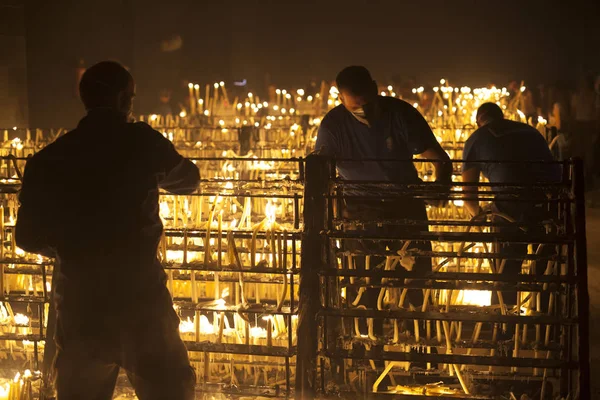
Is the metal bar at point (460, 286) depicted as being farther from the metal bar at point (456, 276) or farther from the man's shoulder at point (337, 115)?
the man's shoulder at point (337, 115)

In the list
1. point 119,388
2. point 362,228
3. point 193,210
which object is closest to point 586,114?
point 193,210

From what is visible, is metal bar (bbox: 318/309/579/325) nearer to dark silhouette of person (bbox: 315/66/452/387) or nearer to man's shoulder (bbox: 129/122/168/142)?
dark silhouette of person (bbox: 315/66/452/387)

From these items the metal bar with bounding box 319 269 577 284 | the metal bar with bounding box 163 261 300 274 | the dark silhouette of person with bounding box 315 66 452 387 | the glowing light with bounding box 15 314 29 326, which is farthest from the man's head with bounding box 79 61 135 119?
the glowing light with bounding box 15 314 29 326

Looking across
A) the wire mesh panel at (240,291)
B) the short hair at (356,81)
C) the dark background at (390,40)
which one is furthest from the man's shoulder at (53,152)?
the dark background at (390,40)

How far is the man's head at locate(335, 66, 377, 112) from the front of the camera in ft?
17.8

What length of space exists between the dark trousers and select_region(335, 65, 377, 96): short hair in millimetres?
2349

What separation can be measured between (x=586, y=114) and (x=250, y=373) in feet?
38.2

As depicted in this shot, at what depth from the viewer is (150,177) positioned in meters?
3.56

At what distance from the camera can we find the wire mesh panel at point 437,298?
4.23 metres

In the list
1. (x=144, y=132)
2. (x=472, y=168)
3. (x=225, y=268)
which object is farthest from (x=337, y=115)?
(x=144, y=132)

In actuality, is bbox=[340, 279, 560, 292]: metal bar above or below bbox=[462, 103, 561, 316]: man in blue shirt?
below

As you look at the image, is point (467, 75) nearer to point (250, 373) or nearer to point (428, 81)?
point (428, 81)

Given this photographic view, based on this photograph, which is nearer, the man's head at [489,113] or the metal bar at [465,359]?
the metal bar at [465,359]

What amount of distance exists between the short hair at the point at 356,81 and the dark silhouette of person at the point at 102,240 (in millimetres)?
2123
